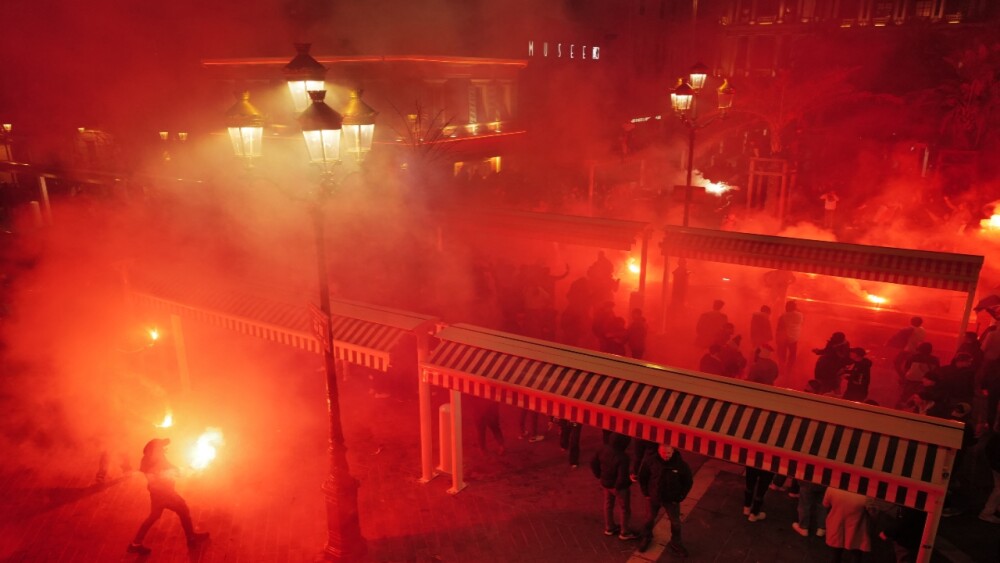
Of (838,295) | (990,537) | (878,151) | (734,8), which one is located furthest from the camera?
(734,8)

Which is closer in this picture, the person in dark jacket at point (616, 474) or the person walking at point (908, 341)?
the person in dark jacket at point (616, 474)

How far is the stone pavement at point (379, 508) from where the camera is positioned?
516cm

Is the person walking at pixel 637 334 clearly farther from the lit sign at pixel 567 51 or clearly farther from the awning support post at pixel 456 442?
the lit sign at pixel 567 51

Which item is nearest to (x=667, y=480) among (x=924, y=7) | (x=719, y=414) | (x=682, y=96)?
(x=719, y=414)

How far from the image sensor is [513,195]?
1468 centimetres

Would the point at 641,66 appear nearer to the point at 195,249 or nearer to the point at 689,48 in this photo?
the point at 689,48

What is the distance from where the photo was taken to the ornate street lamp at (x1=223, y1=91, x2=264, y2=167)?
465cm

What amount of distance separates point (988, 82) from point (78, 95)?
20.7 metres

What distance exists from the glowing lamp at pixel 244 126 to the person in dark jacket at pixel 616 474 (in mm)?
3437

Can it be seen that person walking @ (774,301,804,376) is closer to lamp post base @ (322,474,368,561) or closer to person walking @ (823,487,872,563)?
person walking @ (823,487,872,563)

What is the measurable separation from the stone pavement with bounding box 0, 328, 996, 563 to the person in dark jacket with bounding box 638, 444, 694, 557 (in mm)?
407

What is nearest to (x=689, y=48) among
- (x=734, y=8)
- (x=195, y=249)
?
(x=734, y=8)

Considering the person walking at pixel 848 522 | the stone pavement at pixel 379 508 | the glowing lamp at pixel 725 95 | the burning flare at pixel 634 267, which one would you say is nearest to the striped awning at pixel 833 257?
the glowing lamp at pixel 725 95

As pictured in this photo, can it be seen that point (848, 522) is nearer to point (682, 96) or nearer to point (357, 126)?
point (357, 126)
